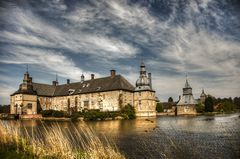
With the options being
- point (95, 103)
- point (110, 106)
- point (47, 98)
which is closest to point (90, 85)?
point (95, 103)

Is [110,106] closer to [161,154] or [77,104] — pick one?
[77,104]

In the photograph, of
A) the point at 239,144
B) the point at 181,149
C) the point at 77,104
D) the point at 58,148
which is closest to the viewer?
the point at 58,148

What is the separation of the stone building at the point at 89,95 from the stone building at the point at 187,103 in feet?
43.2

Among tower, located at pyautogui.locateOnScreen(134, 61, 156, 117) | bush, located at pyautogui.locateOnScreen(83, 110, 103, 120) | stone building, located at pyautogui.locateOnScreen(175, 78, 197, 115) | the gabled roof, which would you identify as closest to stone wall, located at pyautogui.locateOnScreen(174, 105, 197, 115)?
stone building, located at pyautogui.locateOnScreen(175, 78, 197, 115)

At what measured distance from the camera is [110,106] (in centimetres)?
4844

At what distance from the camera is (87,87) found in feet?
177

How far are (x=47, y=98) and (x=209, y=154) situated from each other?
179ft

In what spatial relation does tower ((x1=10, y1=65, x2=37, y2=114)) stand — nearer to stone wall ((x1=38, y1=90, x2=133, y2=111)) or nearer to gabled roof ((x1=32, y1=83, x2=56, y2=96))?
gabled roof ((x1=32, y1=83, x2=56, y2=96))

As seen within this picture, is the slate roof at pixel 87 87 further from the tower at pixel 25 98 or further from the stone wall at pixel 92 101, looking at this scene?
the tower at pixel 25 98

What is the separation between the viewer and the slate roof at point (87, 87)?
4901 centimetres

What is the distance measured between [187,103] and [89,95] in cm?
2463

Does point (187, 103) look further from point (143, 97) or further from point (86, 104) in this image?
point (86, 104)

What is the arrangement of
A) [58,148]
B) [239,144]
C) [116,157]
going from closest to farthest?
[116,157]
[58,148]
[239,144]

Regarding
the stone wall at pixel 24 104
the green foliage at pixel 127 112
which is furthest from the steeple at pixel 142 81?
the stone wall at pixel 24 104
